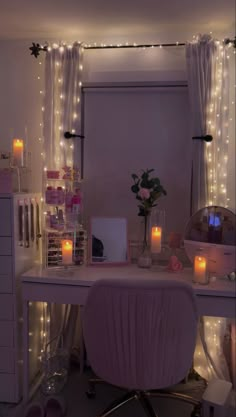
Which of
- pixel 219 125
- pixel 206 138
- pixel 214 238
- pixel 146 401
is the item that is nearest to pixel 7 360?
pixel 146 401

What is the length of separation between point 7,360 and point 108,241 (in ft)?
2.98

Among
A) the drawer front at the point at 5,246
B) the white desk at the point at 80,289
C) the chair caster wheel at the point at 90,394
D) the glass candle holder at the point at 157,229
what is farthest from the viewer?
the glass candle holder at the point at 157,229

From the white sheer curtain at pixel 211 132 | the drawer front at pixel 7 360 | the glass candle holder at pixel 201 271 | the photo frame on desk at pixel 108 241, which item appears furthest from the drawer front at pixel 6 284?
the white sheer curtain at pixel 211 132

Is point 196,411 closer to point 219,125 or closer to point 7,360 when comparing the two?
point 7,360

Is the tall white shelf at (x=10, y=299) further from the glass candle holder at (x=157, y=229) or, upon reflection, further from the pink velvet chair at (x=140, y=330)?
the glass candle holder at (x=157, y=229)

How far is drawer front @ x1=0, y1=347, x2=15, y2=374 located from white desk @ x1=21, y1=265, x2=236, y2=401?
0.10 m

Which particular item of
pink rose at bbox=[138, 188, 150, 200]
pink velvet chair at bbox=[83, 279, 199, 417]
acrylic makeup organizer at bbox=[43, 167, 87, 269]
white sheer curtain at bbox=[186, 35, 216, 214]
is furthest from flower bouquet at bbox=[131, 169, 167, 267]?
pink velvet chair at bbox=[83, 279, 199, 417]

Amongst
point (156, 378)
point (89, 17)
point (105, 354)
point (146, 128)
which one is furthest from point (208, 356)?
point (89, 17)

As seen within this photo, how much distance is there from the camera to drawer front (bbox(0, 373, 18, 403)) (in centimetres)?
194

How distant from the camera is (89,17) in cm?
203

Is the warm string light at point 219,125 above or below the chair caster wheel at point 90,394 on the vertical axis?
above

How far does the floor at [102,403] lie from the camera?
73.9 inches

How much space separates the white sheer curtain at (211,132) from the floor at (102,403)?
235 mm

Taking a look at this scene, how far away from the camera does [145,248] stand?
213 cm
